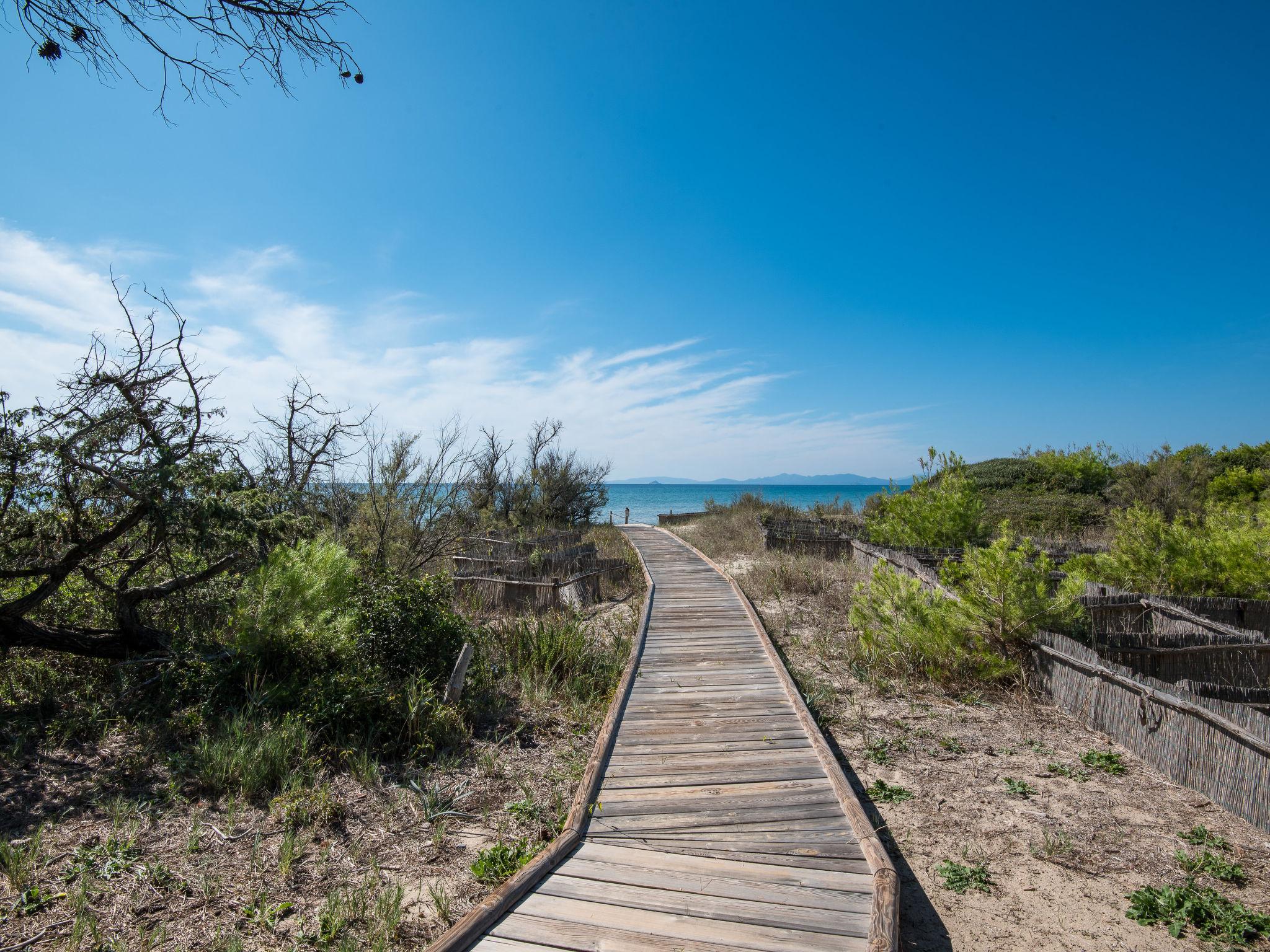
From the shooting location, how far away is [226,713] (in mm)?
5090

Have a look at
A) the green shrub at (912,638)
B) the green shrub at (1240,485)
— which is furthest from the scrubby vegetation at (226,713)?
the green shrub at (1240,485)

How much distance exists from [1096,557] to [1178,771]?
5687 millimetres

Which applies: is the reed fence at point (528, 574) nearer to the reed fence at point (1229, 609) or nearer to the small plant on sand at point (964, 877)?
the small plant on sand at point (964, 877)

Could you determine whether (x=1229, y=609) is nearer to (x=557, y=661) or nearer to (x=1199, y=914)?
(x=1199, y=914)

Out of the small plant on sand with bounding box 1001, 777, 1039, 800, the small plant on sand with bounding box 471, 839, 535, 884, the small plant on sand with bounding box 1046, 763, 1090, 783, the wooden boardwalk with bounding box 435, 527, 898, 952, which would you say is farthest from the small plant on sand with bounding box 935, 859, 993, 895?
the small plant on sand with bounding box 471, 839, 535, 884

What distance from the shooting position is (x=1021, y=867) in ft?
11.9

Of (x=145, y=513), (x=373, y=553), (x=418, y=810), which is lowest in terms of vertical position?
(x=418, y=810)

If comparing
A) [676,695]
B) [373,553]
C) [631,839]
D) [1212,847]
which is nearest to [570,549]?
[373,553]

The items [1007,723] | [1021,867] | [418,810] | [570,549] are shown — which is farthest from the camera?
[570,549]

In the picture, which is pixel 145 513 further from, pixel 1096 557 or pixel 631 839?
pixel 1096 557

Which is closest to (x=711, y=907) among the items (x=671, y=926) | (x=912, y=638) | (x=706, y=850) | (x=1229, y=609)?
(x=671, y=926)

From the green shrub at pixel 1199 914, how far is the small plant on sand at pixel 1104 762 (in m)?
1.50

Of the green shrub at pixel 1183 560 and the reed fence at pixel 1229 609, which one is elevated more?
the green shrub at pixel 1183 560

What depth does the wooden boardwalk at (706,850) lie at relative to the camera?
2814 millimetres
